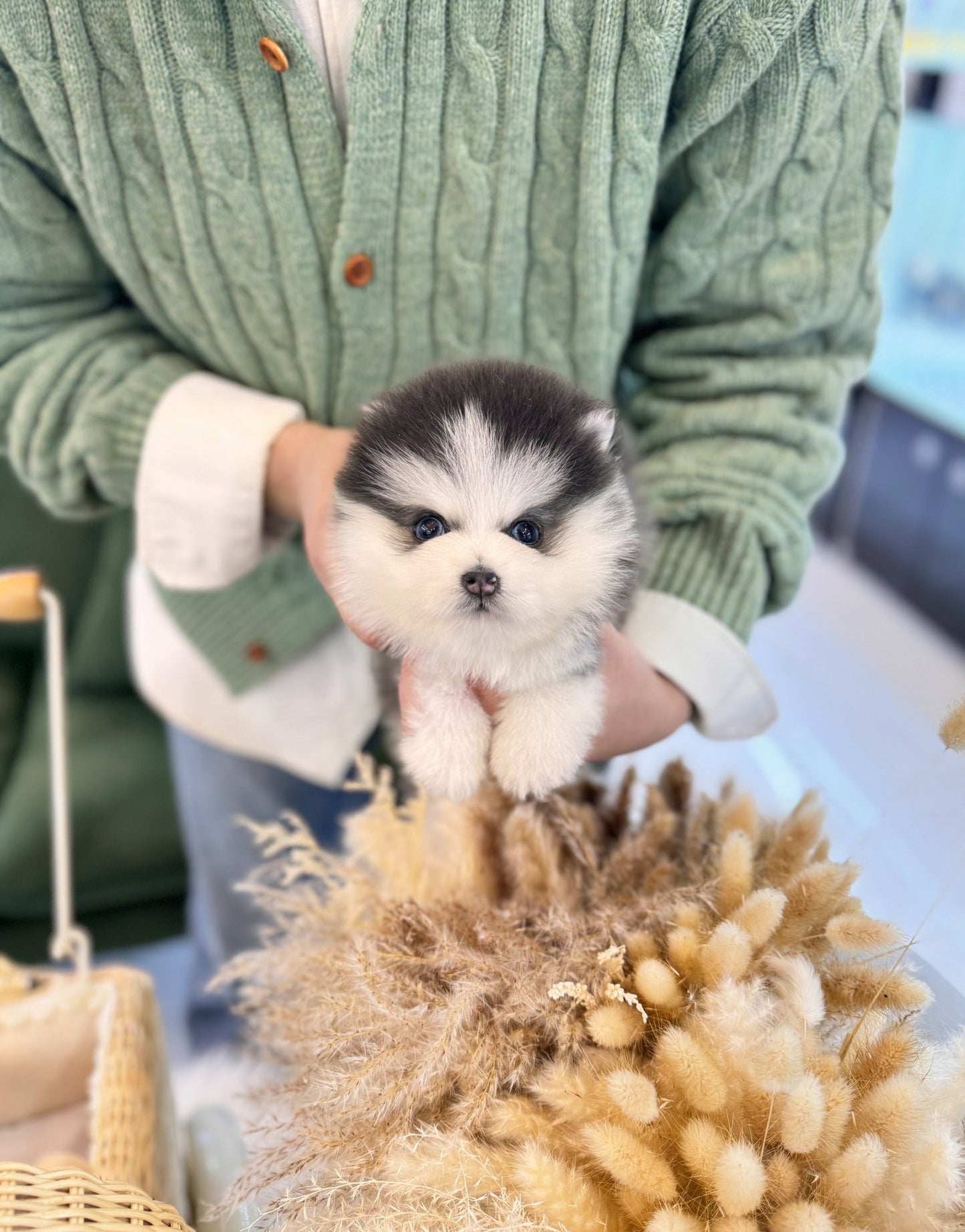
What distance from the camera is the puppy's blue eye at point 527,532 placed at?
1.57 ft

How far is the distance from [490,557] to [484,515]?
0.09ft

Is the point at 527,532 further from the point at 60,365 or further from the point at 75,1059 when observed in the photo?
the point at 75,1059

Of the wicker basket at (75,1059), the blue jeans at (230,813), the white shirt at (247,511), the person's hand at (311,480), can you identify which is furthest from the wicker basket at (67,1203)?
the blue jeans at (230,813)

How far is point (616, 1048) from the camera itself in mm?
487

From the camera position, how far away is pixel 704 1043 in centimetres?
46

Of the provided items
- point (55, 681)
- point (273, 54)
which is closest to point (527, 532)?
point (273, 54)

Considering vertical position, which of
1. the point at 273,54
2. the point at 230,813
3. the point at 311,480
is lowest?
the point at 230,813

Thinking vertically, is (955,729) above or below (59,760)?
above

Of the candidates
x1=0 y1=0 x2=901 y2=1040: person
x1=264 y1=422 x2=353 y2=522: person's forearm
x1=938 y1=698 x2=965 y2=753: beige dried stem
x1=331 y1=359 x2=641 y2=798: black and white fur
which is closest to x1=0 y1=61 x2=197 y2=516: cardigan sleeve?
x1=0 y1=0 x2=901 y2=1040: person

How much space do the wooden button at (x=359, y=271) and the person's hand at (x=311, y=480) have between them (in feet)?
0.38

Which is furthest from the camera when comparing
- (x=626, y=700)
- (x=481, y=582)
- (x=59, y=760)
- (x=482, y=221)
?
(x=59, y=760)

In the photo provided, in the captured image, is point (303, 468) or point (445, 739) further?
point (303, 468)

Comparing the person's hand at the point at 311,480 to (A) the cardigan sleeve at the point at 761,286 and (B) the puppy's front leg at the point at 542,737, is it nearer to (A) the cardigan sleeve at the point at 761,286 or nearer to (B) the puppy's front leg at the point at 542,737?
(B) the puppy's front leg at the point at 542,737

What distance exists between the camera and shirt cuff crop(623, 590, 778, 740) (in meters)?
0.68
